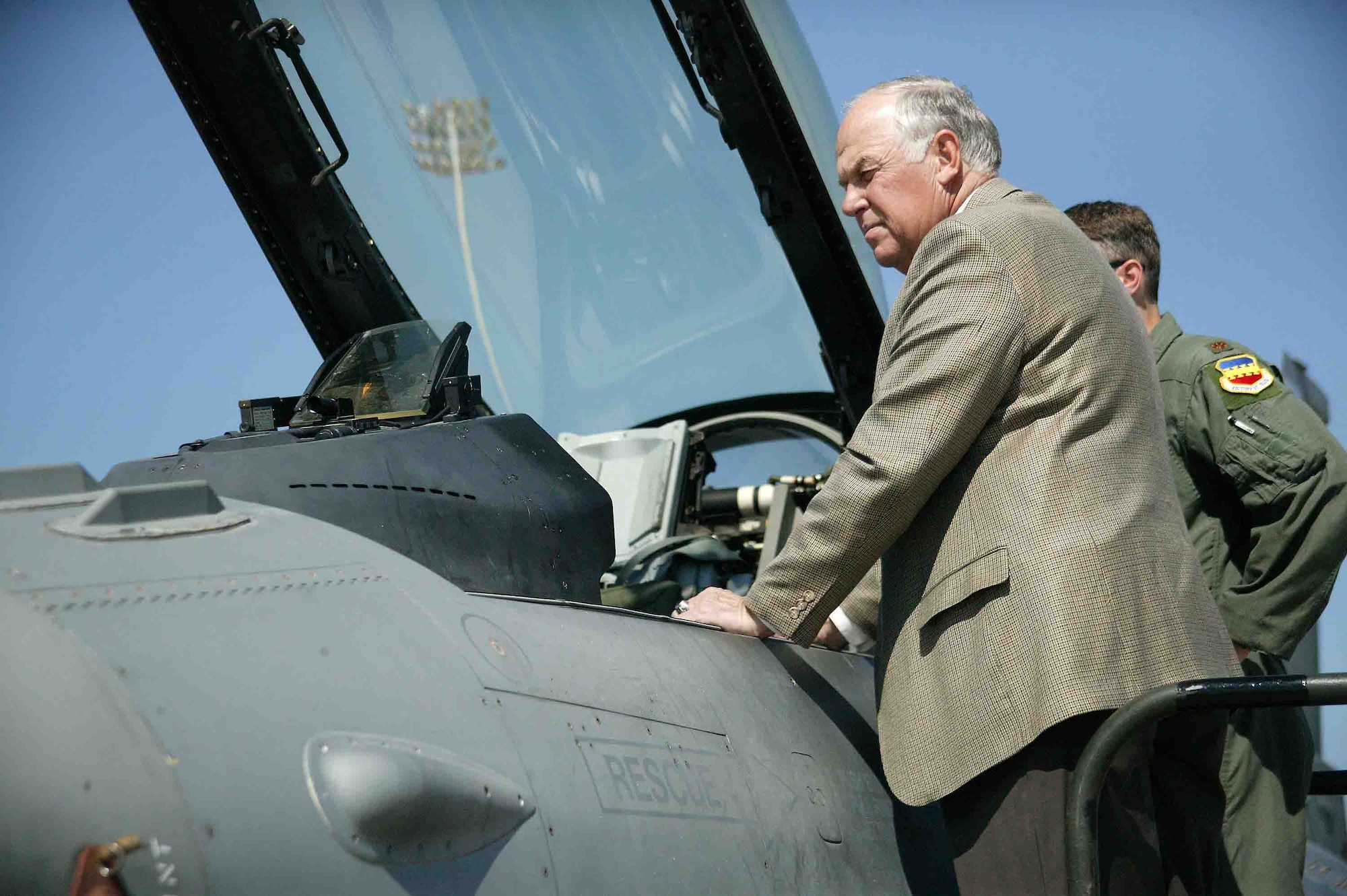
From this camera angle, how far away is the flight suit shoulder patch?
2619 millimetres

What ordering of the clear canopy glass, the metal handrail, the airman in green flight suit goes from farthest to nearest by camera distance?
the clear canopy glass < the airman in green flight suit < the metal handrail

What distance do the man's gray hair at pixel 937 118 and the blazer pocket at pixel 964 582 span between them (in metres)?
0.72

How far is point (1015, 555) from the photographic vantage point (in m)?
1.77

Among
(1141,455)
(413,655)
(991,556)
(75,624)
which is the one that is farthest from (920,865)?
(75,624)

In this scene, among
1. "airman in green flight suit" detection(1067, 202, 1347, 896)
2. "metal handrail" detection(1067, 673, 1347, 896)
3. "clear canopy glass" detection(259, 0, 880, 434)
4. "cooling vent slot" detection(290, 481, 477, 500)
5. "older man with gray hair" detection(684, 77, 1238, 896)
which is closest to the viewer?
"metal handrail" detection(1067, 673, 1347, 896)

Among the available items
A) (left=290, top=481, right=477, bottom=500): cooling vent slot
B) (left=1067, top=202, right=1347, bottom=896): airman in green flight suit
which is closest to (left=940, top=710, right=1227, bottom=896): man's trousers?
(left=1067, top=202, right=1347, bottom=896): airman in green flight suit

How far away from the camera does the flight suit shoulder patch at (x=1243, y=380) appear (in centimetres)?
262

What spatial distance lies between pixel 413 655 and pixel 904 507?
0.82m

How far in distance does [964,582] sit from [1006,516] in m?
0.12

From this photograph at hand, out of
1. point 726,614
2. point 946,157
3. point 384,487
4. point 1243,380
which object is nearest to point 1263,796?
point 1243,380

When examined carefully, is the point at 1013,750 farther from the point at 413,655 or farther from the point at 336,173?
the point at 336,173

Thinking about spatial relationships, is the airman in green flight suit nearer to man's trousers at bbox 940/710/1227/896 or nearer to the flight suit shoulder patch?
the flight suit shoulder patch

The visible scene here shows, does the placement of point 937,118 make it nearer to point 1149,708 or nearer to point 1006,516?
point 1006,516

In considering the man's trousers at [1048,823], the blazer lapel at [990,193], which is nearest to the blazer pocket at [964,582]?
the man's trousers at [1048,823]
